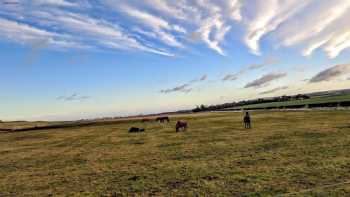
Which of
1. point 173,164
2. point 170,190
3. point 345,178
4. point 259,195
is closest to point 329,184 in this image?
point 345,178

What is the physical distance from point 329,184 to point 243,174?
11.3ft

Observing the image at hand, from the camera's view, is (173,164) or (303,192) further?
(173,164)

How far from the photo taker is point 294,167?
13.5 meters

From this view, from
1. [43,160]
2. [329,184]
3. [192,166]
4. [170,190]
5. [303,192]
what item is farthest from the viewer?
[43,160]

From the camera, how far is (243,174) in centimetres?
1293

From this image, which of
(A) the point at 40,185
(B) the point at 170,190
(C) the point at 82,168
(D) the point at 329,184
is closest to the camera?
A: (D) the point at 329,184

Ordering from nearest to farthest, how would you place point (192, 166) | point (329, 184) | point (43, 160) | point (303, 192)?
point (303, 192), point (329, 184), point (192, 166), point (43, 160)

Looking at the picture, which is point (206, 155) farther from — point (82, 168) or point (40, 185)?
point (40, 185)

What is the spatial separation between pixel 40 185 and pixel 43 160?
27.4 feet

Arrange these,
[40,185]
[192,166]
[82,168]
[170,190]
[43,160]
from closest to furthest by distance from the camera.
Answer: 1. [170,190]
2. [40,185]
3. [192,166]
4. [82,168]
5. [43,160]

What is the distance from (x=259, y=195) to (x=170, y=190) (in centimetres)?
339

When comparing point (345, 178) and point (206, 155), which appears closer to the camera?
point (345, 178)

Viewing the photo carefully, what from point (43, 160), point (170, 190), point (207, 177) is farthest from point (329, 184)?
point (43, 160)

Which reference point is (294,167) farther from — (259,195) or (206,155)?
(206,155)
